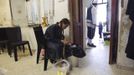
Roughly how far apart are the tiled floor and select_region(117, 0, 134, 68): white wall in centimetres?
16

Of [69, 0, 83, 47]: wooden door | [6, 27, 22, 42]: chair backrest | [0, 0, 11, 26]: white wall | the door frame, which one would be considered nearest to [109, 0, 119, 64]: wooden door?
the door frame

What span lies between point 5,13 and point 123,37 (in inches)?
156

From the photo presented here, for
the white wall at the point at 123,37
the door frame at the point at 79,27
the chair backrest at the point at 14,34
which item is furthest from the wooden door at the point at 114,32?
the chair backrest at the point at 14,34

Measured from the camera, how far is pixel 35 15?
5.31 metres

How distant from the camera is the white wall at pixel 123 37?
10.7 ft

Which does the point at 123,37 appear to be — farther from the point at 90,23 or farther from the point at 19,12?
the point at 19,12

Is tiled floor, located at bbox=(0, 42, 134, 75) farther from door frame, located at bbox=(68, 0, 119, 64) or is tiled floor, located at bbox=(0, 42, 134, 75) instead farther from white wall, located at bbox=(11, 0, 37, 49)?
white wall, located at bbox=(11, 0, 37, 49)

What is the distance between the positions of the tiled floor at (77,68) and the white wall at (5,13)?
150 cm

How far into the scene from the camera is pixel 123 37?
11.0 feet

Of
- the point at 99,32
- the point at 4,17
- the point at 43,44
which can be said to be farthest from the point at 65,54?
the point at 99,32

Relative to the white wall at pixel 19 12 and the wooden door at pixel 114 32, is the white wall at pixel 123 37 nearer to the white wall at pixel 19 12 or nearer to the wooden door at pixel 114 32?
the wooden door at pixel 114 32

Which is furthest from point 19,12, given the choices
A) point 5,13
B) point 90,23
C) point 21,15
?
point 90,23

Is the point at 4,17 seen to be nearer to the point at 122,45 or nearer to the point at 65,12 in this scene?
the point at 65,12

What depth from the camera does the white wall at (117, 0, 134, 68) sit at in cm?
325
